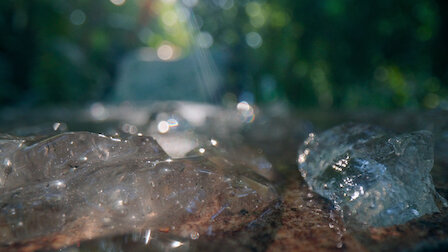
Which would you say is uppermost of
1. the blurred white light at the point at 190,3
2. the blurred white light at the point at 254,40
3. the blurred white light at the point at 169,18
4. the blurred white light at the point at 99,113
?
the blurred white light at the point at 190,3

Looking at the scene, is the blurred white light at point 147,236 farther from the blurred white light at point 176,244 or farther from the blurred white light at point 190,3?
the blurred white light at point 190,3

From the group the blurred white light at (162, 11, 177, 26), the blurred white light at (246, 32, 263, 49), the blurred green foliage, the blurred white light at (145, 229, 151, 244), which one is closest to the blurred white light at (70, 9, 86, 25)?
the blurred green foliage

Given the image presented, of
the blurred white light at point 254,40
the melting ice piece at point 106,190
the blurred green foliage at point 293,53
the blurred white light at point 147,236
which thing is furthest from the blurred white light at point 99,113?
the blurred white light at point 254,40

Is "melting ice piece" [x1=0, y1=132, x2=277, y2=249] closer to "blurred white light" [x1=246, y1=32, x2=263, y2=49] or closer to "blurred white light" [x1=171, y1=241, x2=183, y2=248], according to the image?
"blurred white light" [x1=171, y1=241, x2=183, y2=248]

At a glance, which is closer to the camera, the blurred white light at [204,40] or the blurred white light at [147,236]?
the blurred white light at [147,236]

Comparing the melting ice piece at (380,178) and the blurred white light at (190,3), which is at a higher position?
the blurred white light at (190,3)

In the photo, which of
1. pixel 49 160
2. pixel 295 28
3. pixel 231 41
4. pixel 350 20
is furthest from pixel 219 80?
pixel 49 160

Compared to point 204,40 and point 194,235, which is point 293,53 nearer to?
point 204,40
